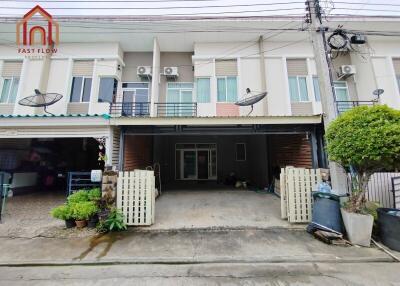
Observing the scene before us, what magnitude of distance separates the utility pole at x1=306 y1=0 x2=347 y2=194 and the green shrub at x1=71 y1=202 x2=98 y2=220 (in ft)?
19.4

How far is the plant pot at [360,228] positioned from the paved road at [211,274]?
0.58 meters

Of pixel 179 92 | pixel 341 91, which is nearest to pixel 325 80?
pixel 341 91

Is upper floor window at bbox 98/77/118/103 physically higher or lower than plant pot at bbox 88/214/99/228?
higher

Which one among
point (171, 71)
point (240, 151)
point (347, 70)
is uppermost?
point (171, 71)

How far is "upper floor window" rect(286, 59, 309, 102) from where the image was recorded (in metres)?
9.79

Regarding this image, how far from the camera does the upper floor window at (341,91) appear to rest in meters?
10.3

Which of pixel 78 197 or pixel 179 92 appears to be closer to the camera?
pixel 78 197

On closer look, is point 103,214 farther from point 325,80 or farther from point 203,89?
point 203,89

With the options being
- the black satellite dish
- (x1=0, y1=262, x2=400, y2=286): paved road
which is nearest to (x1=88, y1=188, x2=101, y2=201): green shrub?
(x1=0, y1=262, x2=400, y2=286): paved road

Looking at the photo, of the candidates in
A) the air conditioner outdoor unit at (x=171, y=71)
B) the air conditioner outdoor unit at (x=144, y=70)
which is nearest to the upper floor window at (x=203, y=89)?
the air conditioner outdoor unit at (x=171, y=71)

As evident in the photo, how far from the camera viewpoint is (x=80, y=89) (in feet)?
32.3

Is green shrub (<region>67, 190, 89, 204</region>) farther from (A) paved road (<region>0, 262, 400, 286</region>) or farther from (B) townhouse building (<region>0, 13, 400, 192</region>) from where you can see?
(B) townhouse building (<region>0, 13, 400, 192</region>)

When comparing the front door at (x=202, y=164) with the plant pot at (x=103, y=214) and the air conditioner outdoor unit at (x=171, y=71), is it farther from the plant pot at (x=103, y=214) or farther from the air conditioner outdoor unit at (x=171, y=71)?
the plant pot at (x=103, y=214)

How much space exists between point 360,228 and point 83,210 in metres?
6.12
